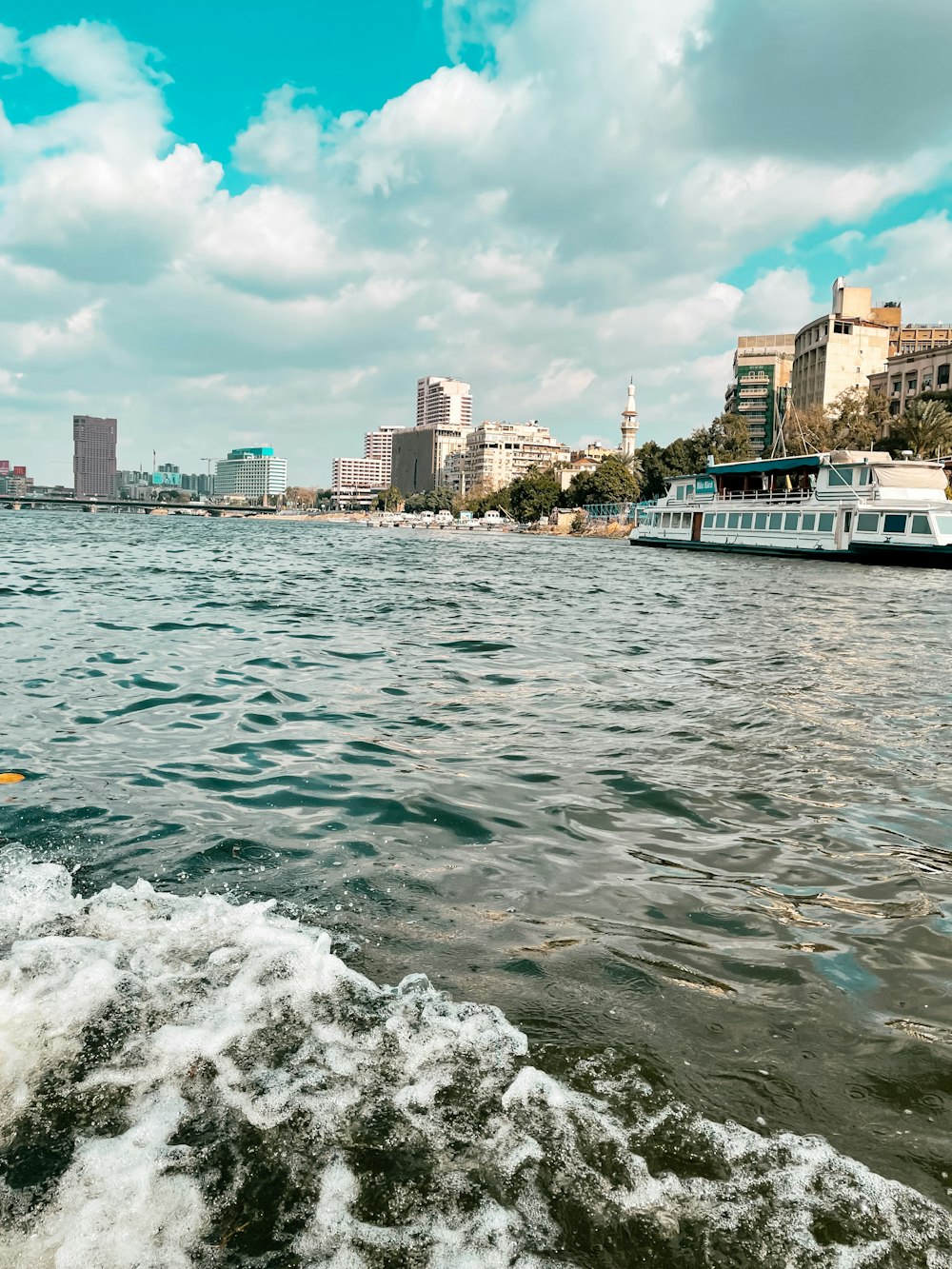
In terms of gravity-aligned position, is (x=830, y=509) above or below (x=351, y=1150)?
above

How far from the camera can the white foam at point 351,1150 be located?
2.23 meters

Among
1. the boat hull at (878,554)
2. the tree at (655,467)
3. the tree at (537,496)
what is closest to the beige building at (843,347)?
the tree at (655,467)

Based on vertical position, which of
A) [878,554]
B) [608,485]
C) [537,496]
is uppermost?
[608,485]

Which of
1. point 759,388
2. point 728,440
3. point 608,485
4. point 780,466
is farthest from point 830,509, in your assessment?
point 759,388

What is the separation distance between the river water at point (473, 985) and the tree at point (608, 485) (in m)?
137

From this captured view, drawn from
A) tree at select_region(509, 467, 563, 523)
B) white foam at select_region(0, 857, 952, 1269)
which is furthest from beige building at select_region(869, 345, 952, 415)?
white foam at select_region(0, 857, 952, 1269)

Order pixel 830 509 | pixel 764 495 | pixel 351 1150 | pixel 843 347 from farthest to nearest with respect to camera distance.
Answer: pixel 843 347 < pixel 764 495 < pixel 830 509 < pixel 351 1150

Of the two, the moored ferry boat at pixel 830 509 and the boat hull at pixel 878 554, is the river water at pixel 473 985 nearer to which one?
the boat hull at pixel 878 554

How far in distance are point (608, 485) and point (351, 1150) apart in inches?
5679

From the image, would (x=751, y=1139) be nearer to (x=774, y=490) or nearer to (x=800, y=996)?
(x=800, y=996)

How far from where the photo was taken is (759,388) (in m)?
169

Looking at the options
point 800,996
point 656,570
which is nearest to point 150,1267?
point 800,996

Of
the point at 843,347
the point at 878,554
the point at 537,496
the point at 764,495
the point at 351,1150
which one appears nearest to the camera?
the point at 351,1150

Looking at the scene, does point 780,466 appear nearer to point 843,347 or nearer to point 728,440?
point 728,440
